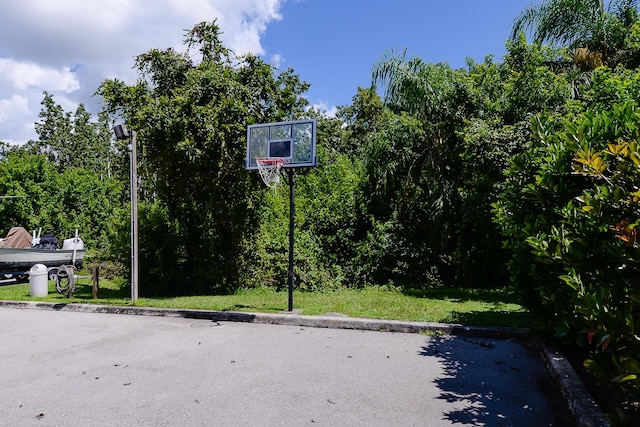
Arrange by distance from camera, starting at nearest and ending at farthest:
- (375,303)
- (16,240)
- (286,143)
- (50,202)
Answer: (286,143)
(375,303)
(16,240)
(50,202)

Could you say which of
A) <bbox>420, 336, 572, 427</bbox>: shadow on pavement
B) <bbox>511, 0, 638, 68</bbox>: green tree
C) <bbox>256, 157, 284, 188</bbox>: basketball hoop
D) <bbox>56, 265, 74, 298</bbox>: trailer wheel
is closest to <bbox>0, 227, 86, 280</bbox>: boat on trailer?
<bbox>56, 265, 74, 298</bbox>: trailer wheel

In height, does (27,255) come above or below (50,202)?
below

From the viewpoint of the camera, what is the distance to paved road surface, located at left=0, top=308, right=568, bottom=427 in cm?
403

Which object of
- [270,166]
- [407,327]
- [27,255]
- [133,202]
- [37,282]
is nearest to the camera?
[407,327]

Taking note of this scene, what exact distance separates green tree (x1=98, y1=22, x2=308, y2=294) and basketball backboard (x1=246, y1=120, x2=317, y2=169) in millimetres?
1653

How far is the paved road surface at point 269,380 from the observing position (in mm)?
4031

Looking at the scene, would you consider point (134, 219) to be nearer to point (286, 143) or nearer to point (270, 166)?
point (270, 166)

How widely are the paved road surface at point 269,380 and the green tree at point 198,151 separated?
17.6ft

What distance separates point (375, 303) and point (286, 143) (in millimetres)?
4040

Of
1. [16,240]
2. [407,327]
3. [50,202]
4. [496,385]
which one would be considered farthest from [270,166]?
[50,202]

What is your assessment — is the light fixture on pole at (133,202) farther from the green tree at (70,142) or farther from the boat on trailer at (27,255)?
the green tree at (70,142)

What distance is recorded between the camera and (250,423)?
3.88 m

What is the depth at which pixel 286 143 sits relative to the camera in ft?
30.9

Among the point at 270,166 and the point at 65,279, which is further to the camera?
the point at 65,279
